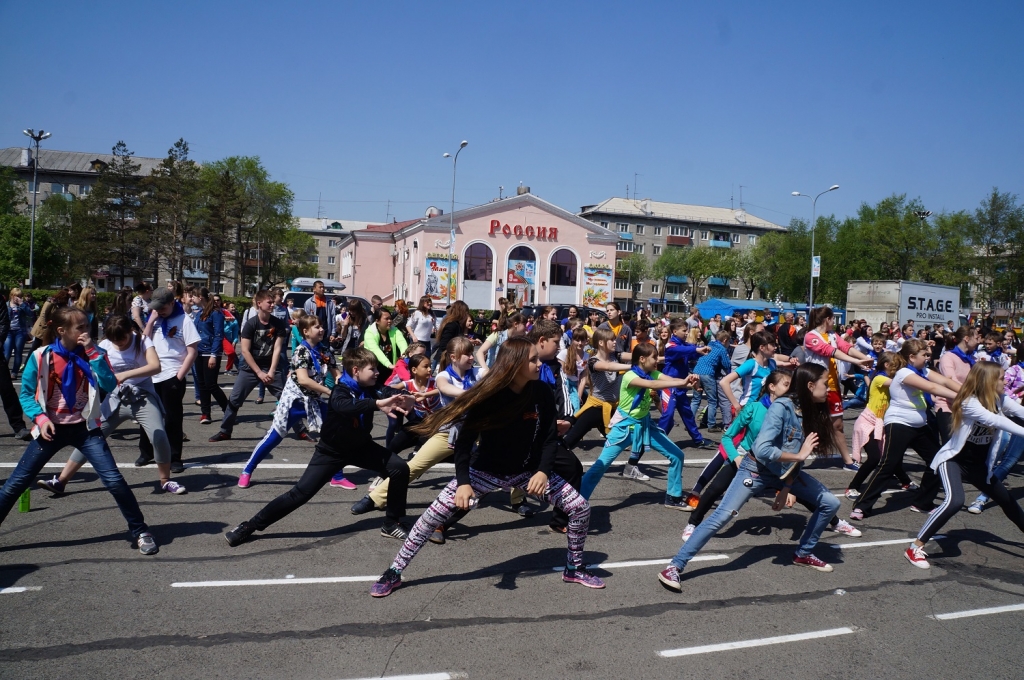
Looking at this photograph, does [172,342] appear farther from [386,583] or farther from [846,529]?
[846,529]

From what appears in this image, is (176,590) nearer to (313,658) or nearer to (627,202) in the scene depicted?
(313,658)

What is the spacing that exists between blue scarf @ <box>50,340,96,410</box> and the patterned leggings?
2670 millimetres

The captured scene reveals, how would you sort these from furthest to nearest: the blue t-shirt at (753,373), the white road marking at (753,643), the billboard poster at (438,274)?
the billboard poster at (438,274)
the blue t-shirt at (753,373)
the white road marking at (753,643)

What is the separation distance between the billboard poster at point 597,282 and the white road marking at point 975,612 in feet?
192

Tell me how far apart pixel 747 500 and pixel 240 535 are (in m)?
3.85

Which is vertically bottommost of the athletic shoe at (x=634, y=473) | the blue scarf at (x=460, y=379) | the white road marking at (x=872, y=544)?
the white road marking at (x=872, y=544)

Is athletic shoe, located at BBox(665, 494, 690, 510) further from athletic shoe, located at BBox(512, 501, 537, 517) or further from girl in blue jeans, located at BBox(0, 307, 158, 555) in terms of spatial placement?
girl in blue jeans, located at BBox(0, 307, 158, 555)

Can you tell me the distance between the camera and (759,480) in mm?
5539

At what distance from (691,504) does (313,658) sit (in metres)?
4.45

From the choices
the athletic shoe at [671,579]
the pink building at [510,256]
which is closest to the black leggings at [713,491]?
the athletic shoe at [671,579]

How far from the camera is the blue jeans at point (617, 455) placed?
6.83m

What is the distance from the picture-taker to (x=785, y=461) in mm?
5434

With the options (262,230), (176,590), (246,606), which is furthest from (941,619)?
(262,230)

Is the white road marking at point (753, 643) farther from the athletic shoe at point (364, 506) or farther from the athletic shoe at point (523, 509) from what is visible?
the athletic shoe at point (364, 506)
